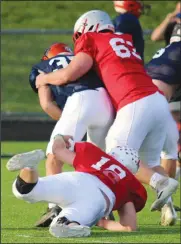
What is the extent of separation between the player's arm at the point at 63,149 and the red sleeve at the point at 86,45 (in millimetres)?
911

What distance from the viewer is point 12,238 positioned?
6.87m

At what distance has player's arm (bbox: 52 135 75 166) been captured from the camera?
23.3 feet

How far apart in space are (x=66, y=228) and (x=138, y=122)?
137 centimetres

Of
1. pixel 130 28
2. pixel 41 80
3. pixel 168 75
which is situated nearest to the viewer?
pixel 41 80

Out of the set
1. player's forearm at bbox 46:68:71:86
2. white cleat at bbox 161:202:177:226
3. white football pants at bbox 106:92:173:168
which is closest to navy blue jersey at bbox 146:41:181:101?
white football pants at bbox 106:92:173:168

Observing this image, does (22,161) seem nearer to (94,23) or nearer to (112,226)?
(112,226)

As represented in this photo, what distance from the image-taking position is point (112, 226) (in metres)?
7.23

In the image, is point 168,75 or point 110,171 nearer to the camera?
point 110,171

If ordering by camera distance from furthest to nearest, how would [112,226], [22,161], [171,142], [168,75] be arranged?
[168,75] < [171,142] < [112,226] < [22,161]

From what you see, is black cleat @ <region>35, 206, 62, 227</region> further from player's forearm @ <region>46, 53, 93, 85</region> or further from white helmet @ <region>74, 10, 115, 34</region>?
white helmet @ <region>74, 10, 115, 34</region>

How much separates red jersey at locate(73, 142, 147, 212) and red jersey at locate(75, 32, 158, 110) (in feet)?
2.67

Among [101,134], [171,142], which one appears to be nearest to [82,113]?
[101,134]

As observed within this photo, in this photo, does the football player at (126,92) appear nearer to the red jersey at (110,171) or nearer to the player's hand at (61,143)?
the red jersey at (110,171)

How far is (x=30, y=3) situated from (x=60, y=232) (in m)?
14.8
